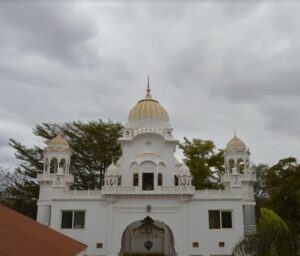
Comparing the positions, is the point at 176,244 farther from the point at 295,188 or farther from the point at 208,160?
the point at 208,160

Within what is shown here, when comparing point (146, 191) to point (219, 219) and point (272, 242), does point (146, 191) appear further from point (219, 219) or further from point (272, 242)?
point (272, 242)

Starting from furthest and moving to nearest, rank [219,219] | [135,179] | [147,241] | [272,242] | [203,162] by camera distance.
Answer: [203,162] → [147,241] → [135,179] → [219,219] → [272,242]

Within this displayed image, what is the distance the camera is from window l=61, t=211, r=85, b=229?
23.4m

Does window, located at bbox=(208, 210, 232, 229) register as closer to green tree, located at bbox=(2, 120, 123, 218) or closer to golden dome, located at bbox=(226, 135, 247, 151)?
golden dome, located at bbox=(226, 135, 247, 151)

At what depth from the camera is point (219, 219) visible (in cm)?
2327

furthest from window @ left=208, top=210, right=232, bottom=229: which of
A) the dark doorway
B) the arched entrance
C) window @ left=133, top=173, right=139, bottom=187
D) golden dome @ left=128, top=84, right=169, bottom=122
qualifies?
golden dome @ left=128, top=84, right=169, bottom=122

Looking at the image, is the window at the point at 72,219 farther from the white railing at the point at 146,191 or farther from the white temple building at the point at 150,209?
the white railing at the point at 146,191

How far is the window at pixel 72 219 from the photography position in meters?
23.4

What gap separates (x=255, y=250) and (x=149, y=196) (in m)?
11.8

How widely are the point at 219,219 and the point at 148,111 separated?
999 centimetres

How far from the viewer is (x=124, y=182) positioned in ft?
83.6

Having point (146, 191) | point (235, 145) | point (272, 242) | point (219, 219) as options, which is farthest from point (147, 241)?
point (272, 242)

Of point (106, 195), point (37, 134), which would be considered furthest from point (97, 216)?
point (37, 134)

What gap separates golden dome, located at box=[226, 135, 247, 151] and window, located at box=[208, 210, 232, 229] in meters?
5.64
